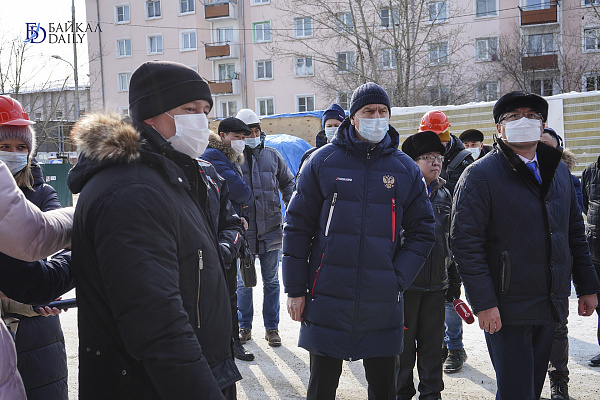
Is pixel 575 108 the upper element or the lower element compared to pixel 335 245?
upper

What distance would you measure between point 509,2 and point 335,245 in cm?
3652

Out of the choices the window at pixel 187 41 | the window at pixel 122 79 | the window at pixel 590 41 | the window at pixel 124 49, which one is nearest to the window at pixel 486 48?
the window at pixel 590 41

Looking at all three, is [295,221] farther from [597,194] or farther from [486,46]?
[486,46]

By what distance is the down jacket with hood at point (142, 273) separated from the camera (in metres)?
1.85

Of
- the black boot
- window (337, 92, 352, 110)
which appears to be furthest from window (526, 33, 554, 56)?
the black boot

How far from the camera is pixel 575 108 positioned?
38.0ft

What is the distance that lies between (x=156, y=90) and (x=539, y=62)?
3406cm

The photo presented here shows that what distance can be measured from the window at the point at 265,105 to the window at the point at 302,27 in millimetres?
4841

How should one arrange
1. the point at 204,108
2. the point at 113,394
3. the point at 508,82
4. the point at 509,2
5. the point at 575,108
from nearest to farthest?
the point at 113,394
the point at 204,108
the point at 575,108
the point at 508,82
the point at 509,2

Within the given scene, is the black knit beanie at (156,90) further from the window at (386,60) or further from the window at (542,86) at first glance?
the window at (542,86)

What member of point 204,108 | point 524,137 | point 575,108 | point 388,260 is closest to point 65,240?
point 204,108

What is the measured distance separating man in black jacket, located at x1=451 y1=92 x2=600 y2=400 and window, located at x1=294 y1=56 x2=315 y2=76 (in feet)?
122

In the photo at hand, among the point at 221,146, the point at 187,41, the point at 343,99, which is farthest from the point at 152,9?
the point at 221,146

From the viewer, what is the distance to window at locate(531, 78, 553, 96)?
32.6m
